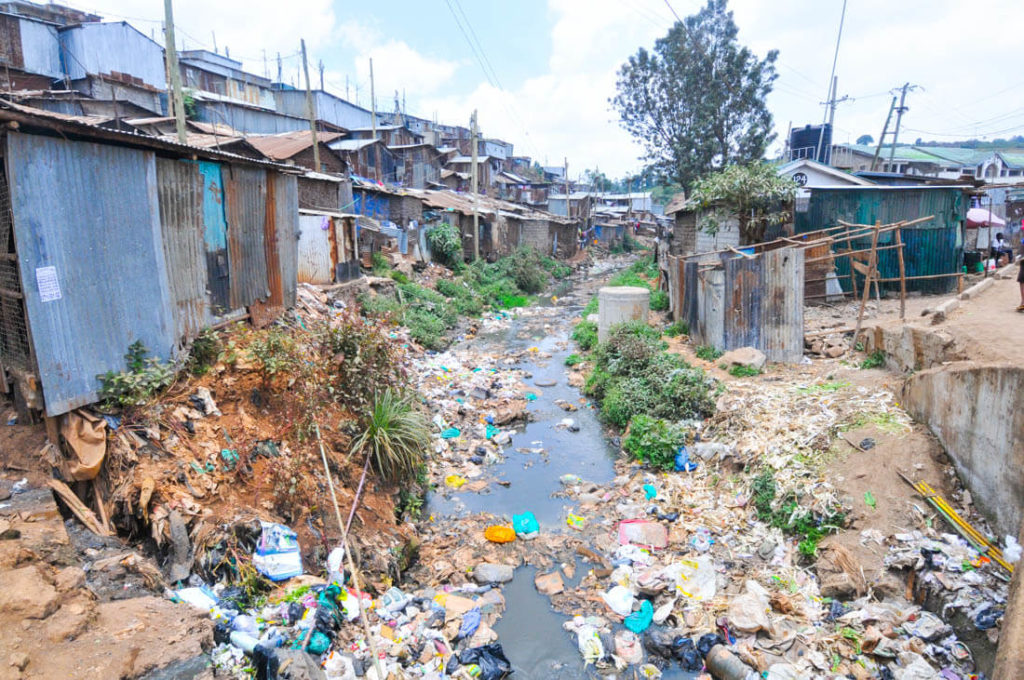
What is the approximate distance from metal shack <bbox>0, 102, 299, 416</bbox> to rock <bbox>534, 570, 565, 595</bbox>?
429cm

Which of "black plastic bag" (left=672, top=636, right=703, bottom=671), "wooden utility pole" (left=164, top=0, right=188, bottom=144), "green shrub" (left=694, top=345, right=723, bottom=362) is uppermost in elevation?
"wooden utility pole" (left=164, top=0, right=188, bottom=144)

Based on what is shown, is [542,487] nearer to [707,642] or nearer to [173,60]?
[707,642]

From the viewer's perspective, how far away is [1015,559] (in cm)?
435

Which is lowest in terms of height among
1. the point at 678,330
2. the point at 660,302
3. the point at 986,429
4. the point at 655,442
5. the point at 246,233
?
the point at 655,442

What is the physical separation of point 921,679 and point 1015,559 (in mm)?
1259

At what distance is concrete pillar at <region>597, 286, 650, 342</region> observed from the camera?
12.0m

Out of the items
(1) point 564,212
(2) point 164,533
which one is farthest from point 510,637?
(1) point 564,212

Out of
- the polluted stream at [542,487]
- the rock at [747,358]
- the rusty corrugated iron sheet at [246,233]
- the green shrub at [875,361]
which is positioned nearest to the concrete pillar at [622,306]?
the polluted stream at [542,487]

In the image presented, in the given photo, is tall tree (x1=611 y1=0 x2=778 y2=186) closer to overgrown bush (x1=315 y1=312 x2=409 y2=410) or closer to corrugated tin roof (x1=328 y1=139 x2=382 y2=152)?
corrugated tin roof (x1=328 y1=139 x2=382 y2=152)

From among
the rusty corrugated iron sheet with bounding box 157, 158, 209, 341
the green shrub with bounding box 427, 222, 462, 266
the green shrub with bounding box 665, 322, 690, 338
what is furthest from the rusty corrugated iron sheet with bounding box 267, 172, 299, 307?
the green shrub with bounding box 427, 222, 462, 266

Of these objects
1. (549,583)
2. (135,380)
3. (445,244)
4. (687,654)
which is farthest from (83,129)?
(445,244)

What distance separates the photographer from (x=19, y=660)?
9.53 ft

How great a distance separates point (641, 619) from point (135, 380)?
4.94 m

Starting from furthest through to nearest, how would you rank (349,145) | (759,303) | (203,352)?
(349,145) → (759,303) → (203,352)
